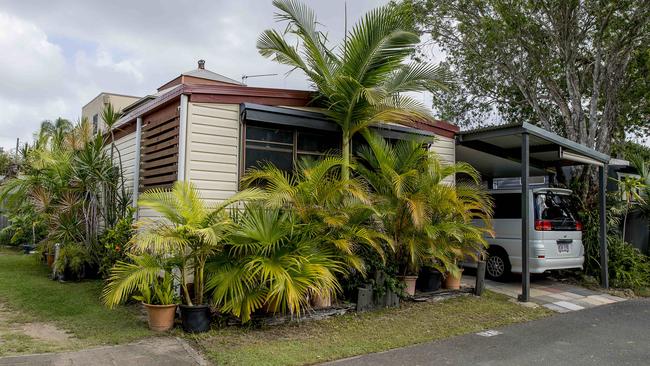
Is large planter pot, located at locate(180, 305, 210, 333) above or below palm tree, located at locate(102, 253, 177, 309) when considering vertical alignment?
below

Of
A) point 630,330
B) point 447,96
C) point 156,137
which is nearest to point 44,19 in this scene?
point 156,137

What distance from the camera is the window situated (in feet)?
23.0

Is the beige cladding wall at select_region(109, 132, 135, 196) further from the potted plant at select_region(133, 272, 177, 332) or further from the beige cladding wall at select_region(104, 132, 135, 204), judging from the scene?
the potted plant at select_region(133, 272, 177, 332)

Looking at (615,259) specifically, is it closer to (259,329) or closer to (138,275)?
(259,329)

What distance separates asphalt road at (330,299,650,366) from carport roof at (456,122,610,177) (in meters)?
3.07

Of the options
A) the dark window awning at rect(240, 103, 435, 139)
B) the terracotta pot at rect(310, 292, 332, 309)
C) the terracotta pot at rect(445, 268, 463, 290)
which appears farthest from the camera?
the terracotta pot at rect(445, 268, 463, 290)

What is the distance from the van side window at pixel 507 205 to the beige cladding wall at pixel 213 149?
525 cm

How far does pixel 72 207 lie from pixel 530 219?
324 inches

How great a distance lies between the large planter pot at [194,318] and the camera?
5285 millimetres

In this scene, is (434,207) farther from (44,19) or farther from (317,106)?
(44,19)

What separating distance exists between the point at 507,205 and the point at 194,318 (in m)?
6.31

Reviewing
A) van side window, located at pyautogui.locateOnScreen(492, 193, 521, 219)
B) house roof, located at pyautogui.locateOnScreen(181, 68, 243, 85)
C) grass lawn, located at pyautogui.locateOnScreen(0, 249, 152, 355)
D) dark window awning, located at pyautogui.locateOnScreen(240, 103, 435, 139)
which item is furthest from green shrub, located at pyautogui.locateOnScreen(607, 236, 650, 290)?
house roof, located at pyautogui.locateOnScreen(181, 68, 243, 85)

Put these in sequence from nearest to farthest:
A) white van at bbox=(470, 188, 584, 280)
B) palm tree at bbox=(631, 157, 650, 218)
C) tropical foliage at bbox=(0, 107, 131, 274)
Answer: white van at bbox=(470, 188, 584, 280) → tropical foliage at bbox=(0, 107, 131, 274) → palm tree at bbox=(631, 157, 650, 218)

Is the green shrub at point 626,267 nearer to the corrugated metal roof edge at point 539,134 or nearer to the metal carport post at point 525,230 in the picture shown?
the corrugated metal roof edge at point 539,134
